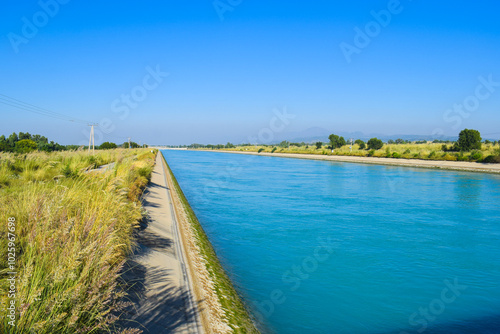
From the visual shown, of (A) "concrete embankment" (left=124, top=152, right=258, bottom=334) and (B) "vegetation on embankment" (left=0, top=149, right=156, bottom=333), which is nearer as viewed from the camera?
(B) "vegetation on embankment" (left=0, top=149, right=156, bottom=333)

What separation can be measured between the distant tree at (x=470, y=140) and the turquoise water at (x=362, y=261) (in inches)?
1247

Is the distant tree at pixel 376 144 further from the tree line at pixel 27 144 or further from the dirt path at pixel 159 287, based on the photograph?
the dirt path at pixel 159 287

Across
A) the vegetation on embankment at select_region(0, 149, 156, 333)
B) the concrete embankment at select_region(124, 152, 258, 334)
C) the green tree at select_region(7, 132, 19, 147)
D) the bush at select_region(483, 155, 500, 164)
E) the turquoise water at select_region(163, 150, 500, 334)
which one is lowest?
the turquoise water at select_region(163, 150, 500, 334)

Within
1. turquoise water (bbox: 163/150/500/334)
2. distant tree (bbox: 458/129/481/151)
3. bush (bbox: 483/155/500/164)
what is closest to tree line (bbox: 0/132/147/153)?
turquoise water (bbox: 163/150/500/334)

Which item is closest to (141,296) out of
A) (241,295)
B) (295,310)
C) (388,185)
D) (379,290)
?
(241,295)

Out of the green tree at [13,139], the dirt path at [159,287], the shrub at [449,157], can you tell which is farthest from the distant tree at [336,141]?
the dirt path at [159,287]

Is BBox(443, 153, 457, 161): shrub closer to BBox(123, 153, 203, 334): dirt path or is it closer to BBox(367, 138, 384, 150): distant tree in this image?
BBox(367, 138, 384, 150): distant tree

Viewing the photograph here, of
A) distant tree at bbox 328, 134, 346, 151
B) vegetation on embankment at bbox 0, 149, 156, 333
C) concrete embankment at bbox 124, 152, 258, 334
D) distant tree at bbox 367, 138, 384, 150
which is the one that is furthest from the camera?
distant tree at bbox 328, 134, 346, 151

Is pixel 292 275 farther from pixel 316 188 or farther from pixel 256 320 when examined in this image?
pixel 316 188

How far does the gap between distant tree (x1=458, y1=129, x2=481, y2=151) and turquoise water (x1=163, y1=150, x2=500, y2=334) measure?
31677 mm

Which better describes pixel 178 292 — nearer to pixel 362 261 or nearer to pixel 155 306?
pixel 155 306

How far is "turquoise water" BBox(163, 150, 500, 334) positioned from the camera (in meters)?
5.46

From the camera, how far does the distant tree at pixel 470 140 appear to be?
1674 inches


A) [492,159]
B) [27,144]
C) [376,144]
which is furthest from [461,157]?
[27,144]
